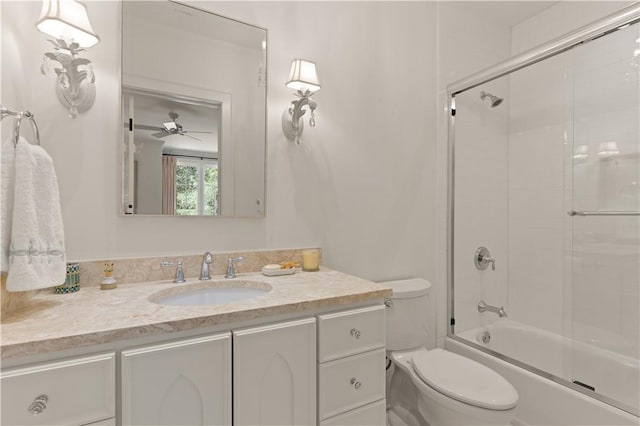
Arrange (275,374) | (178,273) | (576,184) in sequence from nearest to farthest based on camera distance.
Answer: (275,374) < (178,273) < (576,184)

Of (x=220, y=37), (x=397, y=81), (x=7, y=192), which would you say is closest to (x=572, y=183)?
(x=397, y=81)

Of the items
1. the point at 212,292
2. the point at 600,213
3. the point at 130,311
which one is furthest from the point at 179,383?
the point at 600,213

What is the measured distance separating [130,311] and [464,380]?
1345 millimetres

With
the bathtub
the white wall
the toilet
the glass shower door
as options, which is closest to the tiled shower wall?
the glass shower door

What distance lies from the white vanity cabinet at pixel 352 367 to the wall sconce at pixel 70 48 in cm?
116

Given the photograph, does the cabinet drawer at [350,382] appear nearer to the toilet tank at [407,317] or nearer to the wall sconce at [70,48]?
the toilet tank at [407,317]

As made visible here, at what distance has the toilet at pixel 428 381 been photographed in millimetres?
1247

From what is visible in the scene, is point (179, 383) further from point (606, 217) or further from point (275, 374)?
point (606, 217)

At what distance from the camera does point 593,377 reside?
5.89 feet

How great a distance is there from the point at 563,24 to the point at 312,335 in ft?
8.45

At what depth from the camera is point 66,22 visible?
3.35ft

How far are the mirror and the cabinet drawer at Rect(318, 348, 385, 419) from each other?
75cm

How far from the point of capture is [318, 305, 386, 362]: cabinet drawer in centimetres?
105

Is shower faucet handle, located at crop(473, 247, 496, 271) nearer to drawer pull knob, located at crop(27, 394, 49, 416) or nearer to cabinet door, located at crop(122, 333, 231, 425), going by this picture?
cabinet door, located at crop(122, 333, 231, 425)
